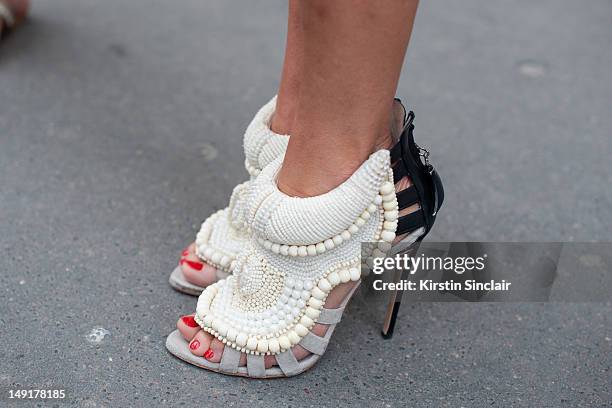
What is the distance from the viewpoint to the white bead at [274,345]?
3.15ft

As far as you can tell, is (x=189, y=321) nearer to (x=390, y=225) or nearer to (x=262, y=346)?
(x=262, y=346)

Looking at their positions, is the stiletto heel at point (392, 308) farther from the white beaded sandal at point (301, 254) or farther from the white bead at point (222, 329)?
the white bead at point (222, 329)

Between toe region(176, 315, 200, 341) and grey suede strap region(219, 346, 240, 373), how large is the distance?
0.06 metres

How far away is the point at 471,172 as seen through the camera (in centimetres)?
148

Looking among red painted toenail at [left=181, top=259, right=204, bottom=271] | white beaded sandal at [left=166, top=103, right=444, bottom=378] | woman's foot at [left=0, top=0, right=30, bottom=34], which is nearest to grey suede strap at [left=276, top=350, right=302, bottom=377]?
white beaded sandal at [left=166, top=103, right=444, bottom=378]

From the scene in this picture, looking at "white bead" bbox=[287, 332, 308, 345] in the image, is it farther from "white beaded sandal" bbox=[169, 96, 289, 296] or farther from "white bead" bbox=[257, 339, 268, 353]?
"white beaded sandal" bbox=[169, 96, 289, 296]

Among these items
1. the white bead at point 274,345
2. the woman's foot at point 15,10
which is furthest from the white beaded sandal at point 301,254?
the woman's foot at point 15,10

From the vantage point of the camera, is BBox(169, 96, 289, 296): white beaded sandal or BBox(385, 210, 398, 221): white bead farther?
BBox(169, 96, 289, 296): white beaded sandal

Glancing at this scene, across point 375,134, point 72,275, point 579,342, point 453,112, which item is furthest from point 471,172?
point 72,275

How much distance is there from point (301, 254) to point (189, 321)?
21cm

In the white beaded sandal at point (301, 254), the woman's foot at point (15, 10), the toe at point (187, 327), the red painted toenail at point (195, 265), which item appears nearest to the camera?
the white beaded sandal at point (301, 254)

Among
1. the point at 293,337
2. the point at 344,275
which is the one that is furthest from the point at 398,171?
the point at 293,337

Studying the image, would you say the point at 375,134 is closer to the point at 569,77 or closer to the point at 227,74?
the point at 227,74

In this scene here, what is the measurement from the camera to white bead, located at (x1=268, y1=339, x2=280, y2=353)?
0.96 m
